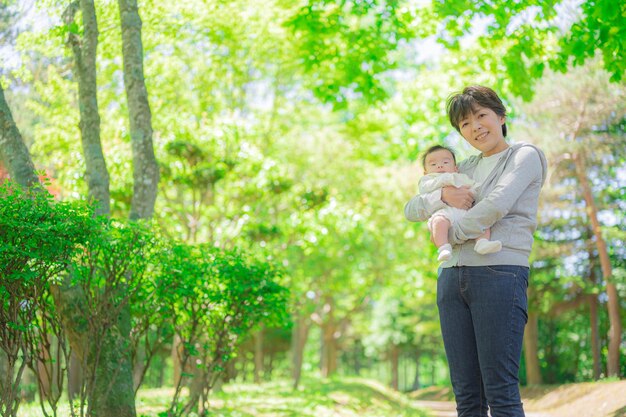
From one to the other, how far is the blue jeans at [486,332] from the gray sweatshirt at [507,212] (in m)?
0.06

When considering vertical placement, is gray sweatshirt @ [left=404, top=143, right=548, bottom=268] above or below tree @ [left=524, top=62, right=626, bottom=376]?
below

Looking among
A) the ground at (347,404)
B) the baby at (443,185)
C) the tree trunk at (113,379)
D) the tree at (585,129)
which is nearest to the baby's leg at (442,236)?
the baby at (443,185)

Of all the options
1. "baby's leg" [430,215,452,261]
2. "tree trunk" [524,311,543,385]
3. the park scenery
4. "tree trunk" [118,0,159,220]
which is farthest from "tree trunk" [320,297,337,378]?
"baby's leg" [430,215,452,261]

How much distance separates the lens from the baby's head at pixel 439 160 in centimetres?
361

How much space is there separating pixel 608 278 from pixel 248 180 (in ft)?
28.4

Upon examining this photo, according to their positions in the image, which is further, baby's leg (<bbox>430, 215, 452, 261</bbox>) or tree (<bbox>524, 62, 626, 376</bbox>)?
tree (<bbox>524, 62, 626, 376</bbox>)

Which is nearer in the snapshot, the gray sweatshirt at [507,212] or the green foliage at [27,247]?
the gray sweatshirt at [507,212]

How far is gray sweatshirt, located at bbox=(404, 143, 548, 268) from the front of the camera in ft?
9.66

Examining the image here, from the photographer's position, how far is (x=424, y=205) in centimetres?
338

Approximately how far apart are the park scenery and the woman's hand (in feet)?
8.92

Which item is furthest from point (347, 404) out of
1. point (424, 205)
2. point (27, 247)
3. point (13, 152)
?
point (424, 205)

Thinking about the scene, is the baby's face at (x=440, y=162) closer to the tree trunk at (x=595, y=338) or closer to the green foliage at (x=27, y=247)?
the green foliage at (x=27, y=247)

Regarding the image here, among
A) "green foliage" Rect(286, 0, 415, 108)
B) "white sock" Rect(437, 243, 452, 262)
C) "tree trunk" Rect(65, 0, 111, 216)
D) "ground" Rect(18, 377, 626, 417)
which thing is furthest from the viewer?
"green foliage" Rect(286, 0, 415, 108)

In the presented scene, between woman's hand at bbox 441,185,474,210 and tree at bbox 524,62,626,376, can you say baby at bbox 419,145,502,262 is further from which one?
tree at bbox 524,62,626,376
